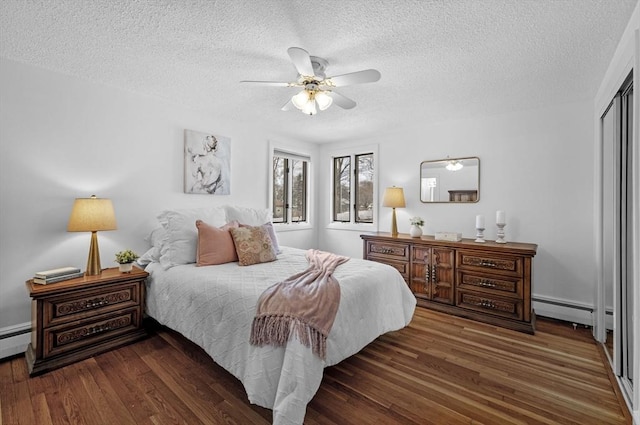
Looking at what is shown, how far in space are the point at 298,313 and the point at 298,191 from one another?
3481mm

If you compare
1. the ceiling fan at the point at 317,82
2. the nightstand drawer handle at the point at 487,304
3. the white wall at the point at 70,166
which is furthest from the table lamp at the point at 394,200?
the white wall at the point at 70,166

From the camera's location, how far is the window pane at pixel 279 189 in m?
4.63

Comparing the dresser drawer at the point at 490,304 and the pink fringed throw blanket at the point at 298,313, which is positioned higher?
the pink fringed throw blanket at the point at 298,313

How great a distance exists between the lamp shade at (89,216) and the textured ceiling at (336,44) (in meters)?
1.14

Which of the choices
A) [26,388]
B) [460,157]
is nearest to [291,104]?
[460,157]

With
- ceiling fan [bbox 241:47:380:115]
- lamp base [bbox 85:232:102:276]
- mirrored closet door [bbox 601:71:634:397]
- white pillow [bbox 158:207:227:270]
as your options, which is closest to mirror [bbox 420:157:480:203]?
mirrored closet door [bbox 601:71:634:397]

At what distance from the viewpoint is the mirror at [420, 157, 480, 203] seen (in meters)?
3.72

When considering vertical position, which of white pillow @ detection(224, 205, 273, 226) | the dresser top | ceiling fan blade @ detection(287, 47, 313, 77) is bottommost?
the dresser top

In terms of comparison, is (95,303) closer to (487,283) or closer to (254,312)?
(254,312)

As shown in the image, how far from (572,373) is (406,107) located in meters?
2.83

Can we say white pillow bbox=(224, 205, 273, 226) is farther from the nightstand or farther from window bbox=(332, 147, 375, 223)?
window bbox=(332, 147, 375, 223)

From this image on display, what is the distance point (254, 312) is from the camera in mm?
1772

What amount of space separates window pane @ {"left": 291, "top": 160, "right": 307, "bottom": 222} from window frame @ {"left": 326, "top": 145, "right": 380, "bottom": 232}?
440 mm

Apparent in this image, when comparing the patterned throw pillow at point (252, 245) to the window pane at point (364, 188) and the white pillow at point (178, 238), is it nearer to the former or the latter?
the white pillow at point (178, 238)
